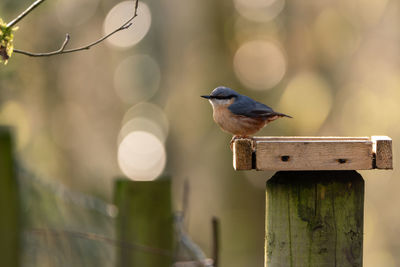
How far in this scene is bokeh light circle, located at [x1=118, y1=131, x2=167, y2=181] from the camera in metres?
15.0

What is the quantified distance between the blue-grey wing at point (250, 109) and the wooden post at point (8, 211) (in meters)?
1.34

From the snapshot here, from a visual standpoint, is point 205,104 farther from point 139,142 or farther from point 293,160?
point 293,160

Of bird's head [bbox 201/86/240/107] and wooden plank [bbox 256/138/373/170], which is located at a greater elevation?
bird's head [bbox 201/86/240/107]

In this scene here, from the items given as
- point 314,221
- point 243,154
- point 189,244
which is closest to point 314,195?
point 314,221

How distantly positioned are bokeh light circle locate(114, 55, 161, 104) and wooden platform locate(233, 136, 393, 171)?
12838mm

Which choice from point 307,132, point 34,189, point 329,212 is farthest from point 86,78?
point 329,212

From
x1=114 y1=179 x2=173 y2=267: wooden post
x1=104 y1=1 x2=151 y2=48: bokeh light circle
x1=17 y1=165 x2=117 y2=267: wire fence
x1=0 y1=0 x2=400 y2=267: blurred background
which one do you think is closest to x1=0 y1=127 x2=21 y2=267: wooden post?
x1=17 y1=165 x2=117 y2=267: wire fence

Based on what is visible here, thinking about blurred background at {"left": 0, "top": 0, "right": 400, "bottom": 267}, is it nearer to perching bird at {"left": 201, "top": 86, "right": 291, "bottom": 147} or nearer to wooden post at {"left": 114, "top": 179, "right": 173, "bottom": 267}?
perching bird at {"left": 201, "top": 86, "right": 291, "bottom": 147}

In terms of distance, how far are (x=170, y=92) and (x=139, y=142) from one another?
1937 mm

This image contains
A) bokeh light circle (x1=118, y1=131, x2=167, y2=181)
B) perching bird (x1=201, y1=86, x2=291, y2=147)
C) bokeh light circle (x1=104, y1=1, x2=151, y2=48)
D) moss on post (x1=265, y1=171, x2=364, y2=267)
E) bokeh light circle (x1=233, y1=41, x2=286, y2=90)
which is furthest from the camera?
bokeh light circle (x1=118, y1=131, x2=167, y2=181)

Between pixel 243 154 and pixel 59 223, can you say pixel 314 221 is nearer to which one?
pixel 243 154

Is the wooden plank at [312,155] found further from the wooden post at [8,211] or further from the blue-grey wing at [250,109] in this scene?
the wooden post at [8,211]

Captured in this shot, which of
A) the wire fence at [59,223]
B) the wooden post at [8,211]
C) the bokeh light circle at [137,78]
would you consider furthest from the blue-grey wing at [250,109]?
the bokeh light circle at [137,78]

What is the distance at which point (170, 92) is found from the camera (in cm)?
1465
